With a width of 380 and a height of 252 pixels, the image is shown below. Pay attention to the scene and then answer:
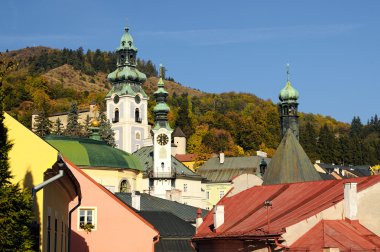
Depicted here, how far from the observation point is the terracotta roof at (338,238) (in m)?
27.3

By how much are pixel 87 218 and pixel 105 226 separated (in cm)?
117

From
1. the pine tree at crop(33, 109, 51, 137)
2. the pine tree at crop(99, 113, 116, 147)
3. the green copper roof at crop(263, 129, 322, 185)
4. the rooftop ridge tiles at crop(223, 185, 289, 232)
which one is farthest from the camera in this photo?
the pine tree at crop(33, 109, 51, 137)

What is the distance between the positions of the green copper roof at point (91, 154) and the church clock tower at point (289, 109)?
50.5 feet

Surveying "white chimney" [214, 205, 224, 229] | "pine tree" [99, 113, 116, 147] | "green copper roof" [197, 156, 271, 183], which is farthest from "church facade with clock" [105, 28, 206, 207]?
"white chimney" [214, 205, 224, 229]

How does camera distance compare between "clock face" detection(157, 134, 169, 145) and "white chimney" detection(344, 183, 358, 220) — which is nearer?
"white chimney" detection(344, 183, 358, 220)

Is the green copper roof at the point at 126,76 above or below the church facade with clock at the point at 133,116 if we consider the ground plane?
above

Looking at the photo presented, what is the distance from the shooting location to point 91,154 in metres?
69.4

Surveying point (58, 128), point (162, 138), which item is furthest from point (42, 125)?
point (162, 138)

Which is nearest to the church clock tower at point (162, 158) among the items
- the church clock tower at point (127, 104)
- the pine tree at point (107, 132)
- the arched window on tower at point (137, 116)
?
the pine tree at point (107, 132)

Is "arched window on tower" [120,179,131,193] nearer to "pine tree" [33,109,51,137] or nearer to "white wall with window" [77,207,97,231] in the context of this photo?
"white wall with window" [77,207,97,231]

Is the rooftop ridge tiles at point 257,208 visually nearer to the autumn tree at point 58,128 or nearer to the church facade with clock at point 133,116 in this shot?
the church facade with clock at point 133,116

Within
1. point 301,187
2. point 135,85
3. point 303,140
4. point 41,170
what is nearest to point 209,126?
point 303,140

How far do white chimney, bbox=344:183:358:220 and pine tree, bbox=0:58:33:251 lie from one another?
1452 cm

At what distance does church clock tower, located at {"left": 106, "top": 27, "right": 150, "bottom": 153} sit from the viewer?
136500 mm
